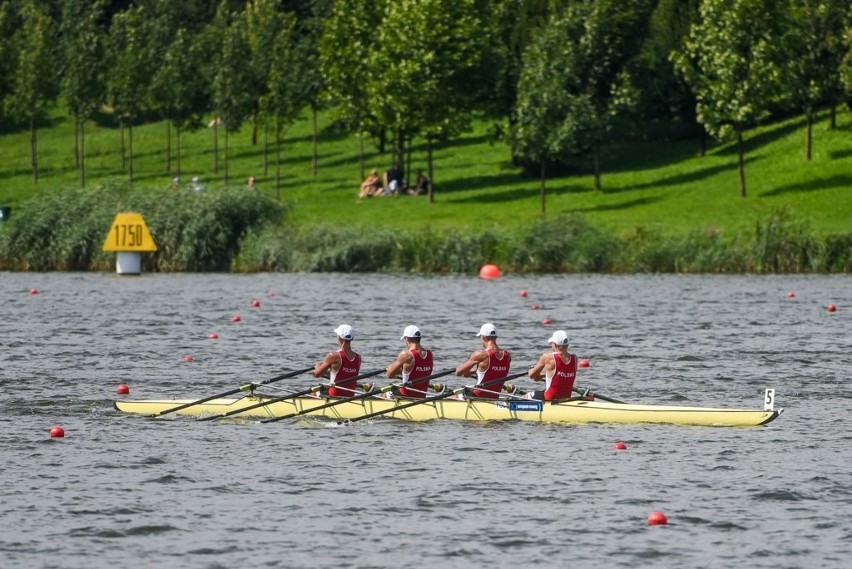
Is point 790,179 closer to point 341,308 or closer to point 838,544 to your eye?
point 341,308

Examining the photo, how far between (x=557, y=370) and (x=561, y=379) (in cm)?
27

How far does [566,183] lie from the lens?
82.1 metres

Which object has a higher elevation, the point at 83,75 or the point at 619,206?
the point at 83,75

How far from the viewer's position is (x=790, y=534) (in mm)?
19875

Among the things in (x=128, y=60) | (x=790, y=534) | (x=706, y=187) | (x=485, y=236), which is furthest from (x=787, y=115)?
(x=790, y=534)

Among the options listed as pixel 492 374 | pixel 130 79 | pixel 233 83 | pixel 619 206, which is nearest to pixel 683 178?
pixel 619 206

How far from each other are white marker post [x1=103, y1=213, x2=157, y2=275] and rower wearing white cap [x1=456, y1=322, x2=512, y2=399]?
39027 millimetres

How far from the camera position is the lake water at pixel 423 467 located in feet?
63.5

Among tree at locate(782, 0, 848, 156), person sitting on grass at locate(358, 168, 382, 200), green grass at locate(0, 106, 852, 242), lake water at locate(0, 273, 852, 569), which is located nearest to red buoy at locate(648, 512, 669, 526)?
lake water at locate(0, 273, 852, 569)

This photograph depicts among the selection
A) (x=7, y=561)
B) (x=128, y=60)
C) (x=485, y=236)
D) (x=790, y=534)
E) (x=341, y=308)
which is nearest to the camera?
(x=7, y=561)

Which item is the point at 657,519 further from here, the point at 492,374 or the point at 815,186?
the point at 815,186

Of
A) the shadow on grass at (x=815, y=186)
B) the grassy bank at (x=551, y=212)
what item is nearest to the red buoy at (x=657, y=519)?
the grassy bank at (x=551, y=212)

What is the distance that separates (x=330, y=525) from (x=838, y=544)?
254 inches

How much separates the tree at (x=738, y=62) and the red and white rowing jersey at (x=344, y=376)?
4719 cm
